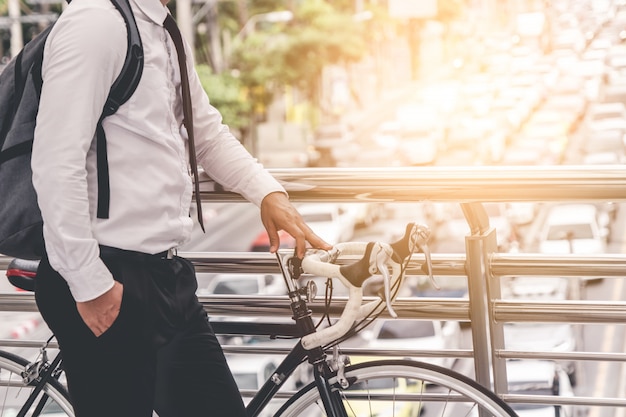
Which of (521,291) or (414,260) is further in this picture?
(521,291)

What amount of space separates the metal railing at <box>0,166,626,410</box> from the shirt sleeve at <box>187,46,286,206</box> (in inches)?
13.7

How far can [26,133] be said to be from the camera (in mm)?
1704

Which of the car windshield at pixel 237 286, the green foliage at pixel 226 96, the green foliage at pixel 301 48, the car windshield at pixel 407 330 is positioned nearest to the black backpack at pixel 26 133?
the car windshield at pixel 407 330

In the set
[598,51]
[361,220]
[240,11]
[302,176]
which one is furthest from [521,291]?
[240,11]

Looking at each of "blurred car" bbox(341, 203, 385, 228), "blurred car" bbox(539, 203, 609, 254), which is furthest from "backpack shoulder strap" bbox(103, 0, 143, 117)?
"blurred car" bbox(341, 203, 385, 228)

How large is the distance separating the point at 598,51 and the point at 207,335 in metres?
17.5

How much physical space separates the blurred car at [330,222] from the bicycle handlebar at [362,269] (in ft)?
62.7

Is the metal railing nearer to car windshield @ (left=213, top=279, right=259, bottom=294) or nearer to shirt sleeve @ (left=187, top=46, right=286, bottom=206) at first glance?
shirt sleeve @ (left=187, top=46, right=286, bottom=206)

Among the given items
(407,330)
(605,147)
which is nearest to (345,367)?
(407,330)

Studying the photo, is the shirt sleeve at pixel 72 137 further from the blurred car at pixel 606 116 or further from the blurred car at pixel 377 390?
the blurred car at pixel 606 116

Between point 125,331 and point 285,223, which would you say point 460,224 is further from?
point 125,331

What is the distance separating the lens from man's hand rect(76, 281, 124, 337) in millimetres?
1663

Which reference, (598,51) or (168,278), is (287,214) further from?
(598,51)

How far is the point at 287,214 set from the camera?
1997mm
